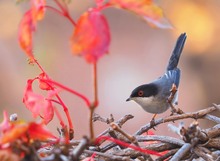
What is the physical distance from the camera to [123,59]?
2402 millimetres

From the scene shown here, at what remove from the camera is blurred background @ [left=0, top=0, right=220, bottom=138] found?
2277mm

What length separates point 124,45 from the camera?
7.98 feet

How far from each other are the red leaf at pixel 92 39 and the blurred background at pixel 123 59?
1.79 metres

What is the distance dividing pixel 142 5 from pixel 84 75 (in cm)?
197

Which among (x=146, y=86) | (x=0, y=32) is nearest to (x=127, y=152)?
(x=146, y=86)

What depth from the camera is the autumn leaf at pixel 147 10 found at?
0.42 m

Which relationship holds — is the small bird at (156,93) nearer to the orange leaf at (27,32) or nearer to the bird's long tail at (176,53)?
the bird's long tail at (176,53)

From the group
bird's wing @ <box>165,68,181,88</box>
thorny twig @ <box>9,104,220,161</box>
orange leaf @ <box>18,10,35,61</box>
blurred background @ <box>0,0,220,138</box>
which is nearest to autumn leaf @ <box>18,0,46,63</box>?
orange leaf @ <box>18,10,35,61</box>

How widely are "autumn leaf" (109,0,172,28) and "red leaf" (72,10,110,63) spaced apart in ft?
0.08

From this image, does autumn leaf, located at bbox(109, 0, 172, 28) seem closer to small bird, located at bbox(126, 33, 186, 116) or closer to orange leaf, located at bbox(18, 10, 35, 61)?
orange leaf, located at bbox(18, 10, 35, 61)

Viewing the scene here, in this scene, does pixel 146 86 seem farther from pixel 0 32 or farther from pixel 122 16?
pixel 0 32

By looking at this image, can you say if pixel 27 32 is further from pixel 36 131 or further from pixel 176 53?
pixel 176 53

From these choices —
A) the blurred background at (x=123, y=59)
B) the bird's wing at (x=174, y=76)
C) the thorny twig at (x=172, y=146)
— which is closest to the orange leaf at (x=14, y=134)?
the thorny twig at (x=172, y=146)

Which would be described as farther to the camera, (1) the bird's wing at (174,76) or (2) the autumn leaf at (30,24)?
(1) the bird's wing at (174,76)
